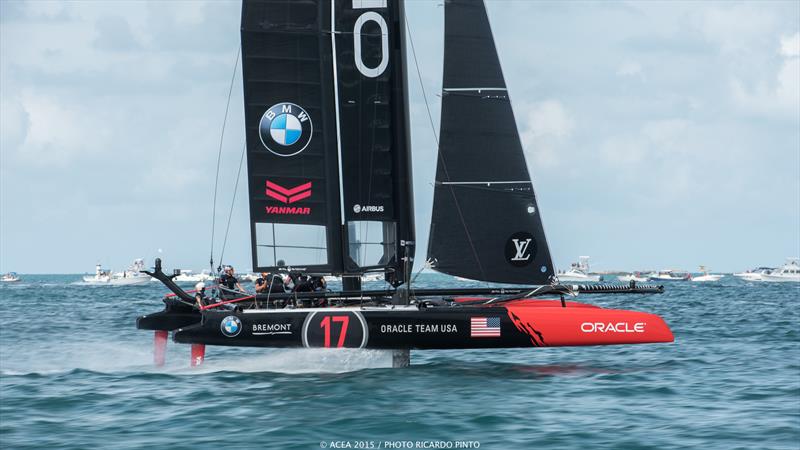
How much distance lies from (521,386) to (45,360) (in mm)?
9549

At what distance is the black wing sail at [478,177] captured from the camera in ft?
61.7

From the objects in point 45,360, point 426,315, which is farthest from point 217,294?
point 426,315

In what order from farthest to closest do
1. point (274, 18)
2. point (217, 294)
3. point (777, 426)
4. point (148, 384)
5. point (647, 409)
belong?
point (217, 294) → point (274, 18) → point (148, 384) → point (647, 409) → point (777, 426)

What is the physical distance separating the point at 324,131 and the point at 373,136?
873mm

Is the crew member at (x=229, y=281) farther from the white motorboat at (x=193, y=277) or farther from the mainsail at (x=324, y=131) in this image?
the white motorboat at (x=193, y=277)

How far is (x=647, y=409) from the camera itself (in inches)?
532

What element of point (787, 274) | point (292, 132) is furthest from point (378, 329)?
point (787, 274)

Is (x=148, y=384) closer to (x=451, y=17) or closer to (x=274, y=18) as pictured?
(x=274, y=18)

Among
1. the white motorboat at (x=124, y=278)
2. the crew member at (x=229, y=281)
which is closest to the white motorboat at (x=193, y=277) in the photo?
the white motorboat at (x=124, y=278)

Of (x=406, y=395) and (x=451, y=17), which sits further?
(x=451, y=17)

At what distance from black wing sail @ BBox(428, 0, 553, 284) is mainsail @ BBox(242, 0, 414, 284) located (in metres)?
0.77

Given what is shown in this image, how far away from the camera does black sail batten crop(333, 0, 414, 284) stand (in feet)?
62.2

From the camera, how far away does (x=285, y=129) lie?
62.0 feet

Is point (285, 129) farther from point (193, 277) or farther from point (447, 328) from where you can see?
point (193, 277)
